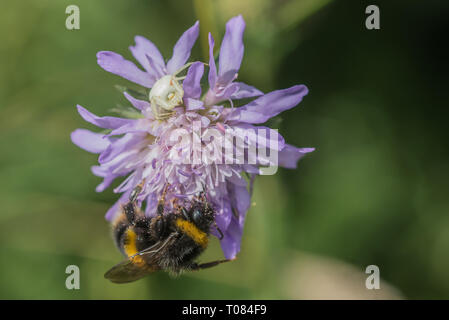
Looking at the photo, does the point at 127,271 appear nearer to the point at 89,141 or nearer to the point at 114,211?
the point at 114,211

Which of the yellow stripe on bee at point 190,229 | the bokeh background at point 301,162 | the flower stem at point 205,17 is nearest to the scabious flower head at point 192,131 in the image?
the yellow stripe on bee at point 190,229

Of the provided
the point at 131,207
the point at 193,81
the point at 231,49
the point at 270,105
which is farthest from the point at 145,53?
the point at 131,207

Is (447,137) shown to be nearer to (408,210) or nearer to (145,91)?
(408,210)

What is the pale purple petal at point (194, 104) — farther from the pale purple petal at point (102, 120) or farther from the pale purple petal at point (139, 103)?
the pale purple petal at point (102, 120)

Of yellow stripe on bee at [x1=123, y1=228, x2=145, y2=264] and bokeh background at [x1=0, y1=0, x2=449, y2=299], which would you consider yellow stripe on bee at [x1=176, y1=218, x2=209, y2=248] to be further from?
bokeh background at [x1=0, y1=0, x2=449, y2=299]

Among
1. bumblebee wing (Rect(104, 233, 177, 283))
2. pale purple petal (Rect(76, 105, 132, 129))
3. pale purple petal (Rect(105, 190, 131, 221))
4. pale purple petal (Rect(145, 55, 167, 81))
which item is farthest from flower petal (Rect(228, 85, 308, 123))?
pale purple petal (Rect(105, 190, 131, 221))
